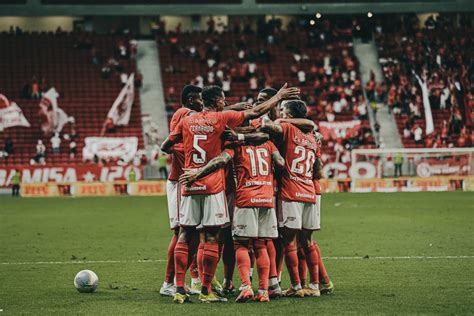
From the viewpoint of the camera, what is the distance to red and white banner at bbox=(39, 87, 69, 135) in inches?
1748

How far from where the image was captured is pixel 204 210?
10.3m

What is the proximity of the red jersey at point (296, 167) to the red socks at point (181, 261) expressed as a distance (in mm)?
1387

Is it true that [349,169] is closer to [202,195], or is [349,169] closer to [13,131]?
[13,131]

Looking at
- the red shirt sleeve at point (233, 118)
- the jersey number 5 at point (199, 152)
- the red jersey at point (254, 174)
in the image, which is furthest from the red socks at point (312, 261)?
the red shirt sleeve at point (233, 118)

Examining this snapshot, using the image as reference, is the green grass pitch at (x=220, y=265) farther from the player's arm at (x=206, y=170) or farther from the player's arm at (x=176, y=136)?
the player's arm at (x=176, y=136)

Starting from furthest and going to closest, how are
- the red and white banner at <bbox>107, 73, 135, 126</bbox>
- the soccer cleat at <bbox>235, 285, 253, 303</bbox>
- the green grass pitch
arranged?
the red and white banner at <bbox>107, 73, 135, 126</bbox>, the soccer cleat at <bbox>235, 285, 253, 303</bbox>, the green grass pitch

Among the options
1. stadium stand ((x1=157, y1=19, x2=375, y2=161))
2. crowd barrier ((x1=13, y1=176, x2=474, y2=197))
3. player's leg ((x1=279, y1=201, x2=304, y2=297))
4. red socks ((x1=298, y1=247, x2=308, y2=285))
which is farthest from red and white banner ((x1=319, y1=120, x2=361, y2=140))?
player's leg ((x1=279, y1=201, x2=304, y2=297))

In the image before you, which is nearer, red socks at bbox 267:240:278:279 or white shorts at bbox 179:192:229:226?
white shorts at bbox 179:192:229:226

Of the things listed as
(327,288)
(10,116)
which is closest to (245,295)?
(327,288)

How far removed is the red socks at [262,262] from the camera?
33.6 ft

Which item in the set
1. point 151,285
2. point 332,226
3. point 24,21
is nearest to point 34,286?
point 151,285

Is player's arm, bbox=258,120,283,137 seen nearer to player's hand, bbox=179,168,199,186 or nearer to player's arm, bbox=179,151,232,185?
player's arm, bbox=179,151,232,185

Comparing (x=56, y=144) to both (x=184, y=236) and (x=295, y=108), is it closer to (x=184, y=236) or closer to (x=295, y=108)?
(x=295, y=108)

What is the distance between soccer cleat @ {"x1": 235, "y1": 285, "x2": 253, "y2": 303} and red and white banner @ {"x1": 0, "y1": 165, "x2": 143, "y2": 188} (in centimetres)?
3049
